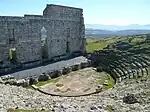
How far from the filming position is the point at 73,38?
55.2 meters

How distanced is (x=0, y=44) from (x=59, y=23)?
14876mm

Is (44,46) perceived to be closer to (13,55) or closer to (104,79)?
(13,55)

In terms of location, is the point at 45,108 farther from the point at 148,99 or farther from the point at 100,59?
the point at 100,59

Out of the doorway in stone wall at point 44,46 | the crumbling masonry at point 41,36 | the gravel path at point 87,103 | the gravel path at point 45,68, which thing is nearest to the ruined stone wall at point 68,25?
the crumbling masonry at point 41,36

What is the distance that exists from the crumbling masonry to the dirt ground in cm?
772

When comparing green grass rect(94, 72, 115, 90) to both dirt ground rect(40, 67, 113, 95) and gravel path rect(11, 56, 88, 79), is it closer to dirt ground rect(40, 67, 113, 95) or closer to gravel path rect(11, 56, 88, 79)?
dirt ground rect(40, 67, 113, 95)

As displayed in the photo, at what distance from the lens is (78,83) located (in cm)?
3594

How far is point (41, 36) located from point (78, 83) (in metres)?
14.6

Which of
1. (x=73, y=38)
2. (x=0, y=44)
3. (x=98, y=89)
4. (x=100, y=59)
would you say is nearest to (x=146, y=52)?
(x=100, y=59)

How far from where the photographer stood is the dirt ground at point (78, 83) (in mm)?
32594

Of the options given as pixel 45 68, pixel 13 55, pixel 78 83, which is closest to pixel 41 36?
pixel 13 55

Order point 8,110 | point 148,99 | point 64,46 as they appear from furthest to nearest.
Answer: point 64,46 → point 148,99 → point 8,110

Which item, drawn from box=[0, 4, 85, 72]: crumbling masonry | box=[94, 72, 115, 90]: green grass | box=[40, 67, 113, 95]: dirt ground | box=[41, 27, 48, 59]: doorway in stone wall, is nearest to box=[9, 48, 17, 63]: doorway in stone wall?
box=[0, 4, 85, 72]: crumbling masonry

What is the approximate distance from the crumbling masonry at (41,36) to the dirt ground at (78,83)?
772 cm
